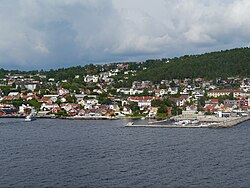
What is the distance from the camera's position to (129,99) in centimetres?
3638

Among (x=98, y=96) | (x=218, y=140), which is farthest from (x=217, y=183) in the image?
(x=98, y=96)

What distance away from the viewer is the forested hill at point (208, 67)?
1797 inches

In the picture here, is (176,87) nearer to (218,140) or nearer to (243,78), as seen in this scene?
(243,78)

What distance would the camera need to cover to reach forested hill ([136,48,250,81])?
45656 mm

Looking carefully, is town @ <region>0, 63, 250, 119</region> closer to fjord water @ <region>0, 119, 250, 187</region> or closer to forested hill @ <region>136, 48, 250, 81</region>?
forested hill @ <region>136, 48, 250, 81</region>

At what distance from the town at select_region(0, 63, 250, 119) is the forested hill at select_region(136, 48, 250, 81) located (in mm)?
715

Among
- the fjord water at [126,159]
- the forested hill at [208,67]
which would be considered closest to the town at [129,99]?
the forested hill at [208,67]

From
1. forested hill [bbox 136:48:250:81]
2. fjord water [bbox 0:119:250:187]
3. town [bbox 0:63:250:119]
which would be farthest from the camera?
forested hill [bbox 136:48:250:81]

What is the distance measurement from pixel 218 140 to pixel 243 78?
28.2 metres

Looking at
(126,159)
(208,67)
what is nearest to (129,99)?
(208,67)

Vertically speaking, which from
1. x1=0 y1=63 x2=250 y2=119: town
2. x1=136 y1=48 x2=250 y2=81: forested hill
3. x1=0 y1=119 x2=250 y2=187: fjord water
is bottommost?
x1=0 y1=119 x2=250 y2=187: fjord water

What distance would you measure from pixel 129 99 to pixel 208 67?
13.1 m

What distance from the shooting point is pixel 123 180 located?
36.6 feet

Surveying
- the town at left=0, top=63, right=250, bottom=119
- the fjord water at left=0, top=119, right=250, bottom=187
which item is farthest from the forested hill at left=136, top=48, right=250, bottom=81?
the fjord water at left=0, top=119, right=250, bottom=187
